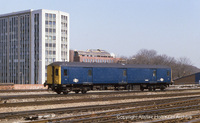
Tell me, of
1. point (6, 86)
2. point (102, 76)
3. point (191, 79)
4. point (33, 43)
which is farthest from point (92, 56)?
point (102, 76)

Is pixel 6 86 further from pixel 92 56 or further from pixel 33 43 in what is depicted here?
pixel 92 56

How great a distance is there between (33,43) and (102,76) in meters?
82.0

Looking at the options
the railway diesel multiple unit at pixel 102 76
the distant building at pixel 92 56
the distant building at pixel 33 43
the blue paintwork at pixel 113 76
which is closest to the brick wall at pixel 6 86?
the railway diesel multiple unit at pixel 102 76

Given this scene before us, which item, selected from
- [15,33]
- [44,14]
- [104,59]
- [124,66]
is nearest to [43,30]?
[44,14]

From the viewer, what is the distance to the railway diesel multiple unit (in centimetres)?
3228

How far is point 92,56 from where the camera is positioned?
16500 cm

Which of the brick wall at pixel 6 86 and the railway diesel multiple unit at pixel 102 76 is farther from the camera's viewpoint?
the brick wall at pixel 6 86

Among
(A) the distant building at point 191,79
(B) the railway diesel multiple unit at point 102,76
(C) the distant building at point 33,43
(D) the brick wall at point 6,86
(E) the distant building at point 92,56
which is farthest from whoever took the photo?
(E) the distant building at point 92,56

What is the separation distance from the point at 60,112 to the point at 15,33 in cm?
10774

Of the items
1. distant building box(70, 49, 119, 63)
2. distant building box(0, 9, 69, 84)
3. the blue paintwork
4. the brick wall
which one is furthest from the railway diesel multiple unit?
distant building box(70, 49, 119, 63)

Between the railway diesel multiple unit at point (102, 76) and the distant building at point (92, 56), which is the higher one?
the distant building at point (92, 56)

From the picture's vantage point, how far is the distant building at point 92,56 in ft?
520

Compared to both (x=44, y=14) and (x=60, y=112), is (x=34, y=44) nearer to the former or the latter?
(x=44, y=14)

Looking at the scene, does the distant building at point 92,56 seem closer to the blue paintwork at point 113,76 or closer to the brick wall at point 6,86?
the brick wall at point 6,86
